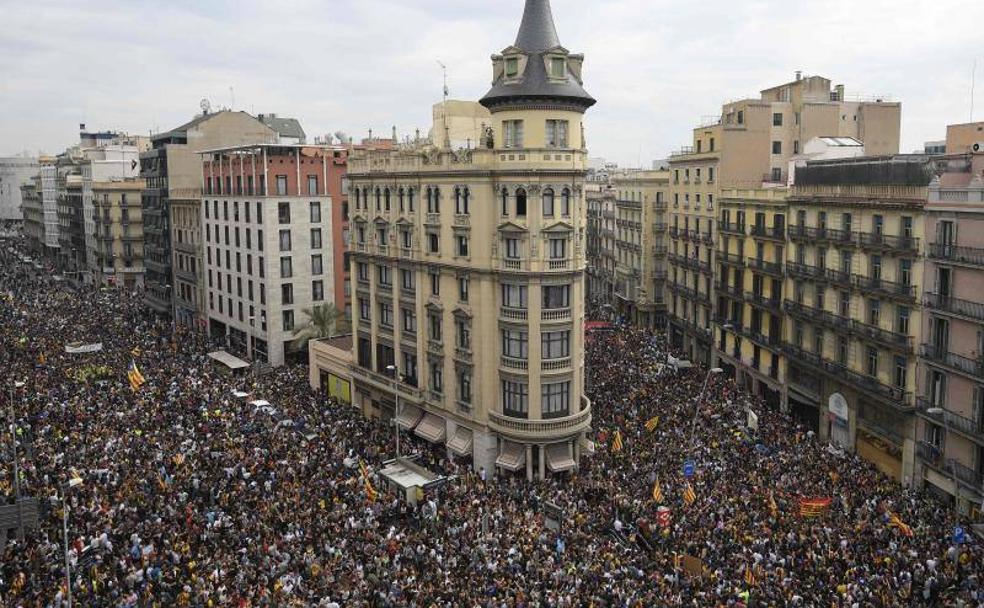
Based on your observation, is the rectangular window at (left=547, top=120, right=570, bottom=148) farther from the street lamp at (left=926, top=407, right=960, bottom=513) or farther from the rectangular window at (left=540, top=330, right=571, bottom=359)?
the street lamp at (left=926, top=407, right=960, bottom=513)

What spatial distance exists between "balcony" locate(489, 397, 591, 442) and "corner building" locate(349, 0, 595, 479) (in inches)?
3.4

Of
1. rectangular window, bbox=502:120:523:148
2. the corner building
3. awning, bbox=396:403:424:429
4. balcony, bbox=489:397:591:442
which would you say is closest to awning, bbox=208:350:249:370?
awning, bbox=396:403:424:429

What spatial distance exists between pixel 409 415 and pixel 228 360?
26.2 metres

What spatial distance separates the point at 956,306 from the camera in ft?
147

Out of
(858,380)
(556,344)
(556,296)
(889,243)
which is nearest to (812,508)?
(858,380)

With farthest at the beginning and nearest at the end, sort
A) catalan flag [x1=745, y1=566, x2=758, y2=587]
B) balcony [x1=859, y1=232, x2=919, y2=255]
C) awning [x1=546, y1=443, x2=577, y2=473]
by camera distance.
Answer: awning [x1=546, y1=443, x2=577, y2=473], balcony [x1=859, y1=232, x2=919, y2=255], catalan flag [x1=745, y1=566, x2=758, y2=587]

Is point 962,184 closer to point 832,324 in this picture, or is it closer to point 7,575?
point 832,324

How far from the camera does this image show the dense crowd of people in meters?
34.4

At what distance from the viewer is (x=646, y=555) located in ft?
126

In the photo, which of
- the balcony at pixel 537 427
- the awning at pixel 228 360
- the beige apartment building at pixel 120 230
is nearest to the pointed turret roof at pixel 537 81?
the balcony at pixel 537 427

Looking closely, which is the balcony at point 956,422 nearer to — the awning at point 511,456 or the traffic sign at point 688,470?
the traffic sign at point 688,470

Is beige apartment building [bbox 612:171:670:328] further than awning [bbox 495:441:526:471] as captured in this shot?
Yes

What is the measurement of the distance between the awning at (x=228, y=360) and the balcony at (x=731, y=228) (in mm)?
45333

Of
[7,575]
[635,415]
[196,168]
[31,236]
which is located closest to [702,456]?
[635,415]
